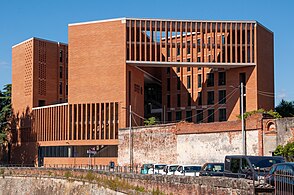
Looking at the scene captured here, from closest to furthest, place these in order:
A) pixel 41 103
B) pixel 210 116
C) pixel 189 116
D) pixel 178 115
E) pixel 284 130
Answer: pixel 284 130 < pixel 210 116 < pixel 41 103 < pixel 189 116 < pixel 178 115

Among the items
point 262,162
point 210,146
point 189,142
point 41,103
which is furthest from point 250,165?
point 41,103

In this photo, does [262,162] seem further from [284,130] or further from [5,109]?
[5,109]

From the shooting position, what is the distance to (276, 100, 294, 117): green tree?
303 ft

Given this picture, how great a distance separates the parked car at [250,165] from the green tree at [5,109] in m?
67.9

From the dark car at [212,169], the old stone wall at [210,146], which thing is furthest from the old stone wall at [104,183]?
the old stone wall at [210,146]

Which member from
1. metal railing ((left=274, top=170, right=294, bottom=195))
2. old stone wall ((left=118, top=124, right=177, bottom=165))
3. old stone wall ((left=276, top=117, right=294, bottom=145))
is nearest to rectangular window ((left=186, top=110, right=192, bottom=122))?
old stone wall ((left=118, top=124, right=177, bottom=165))

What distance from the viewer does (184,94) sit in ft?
313

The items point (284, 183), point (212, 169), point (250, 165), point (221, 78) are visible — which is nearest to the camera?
point (284, 183)

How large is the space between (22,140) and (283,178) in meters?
78.3

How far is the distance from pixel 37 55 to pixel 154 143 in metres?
36.2

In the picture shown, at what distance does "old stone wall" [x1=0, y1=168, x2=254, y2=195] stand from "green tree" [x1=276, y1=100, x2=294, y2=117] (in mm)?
47742

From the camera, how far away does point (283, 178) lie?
17703mm

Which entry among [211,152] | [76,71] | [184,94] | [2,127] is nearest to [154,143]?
[211,152]

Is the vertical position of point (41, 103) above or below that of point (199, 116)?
above
